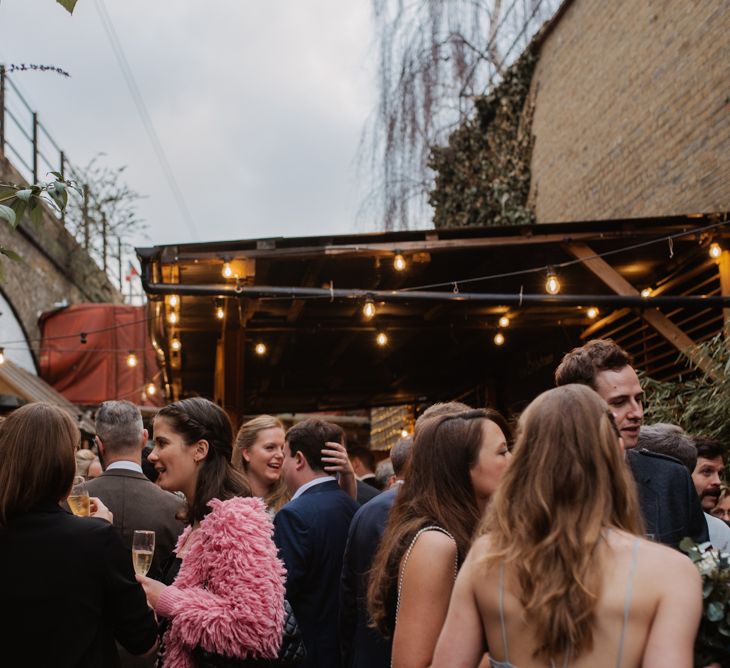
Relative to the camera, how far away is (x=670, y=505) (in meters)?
3.43

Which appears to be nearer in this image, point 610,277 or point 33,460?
point 33,460

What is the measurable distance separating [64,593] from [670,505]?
2155 millimetres

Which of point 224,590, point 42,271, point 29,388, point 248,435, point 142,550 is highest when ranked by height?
point 42,271

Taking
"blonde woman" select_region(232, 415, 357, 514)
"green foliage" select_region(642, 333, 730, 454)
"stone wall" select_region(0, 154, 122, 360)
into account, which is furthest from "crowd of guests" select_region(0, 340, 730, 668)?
"stone wall" select_region(0, 154, 122, 360)

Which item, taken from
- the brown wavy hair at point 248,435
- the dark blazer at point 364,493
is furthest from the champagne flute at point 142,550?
the dark blazer at point 364,493

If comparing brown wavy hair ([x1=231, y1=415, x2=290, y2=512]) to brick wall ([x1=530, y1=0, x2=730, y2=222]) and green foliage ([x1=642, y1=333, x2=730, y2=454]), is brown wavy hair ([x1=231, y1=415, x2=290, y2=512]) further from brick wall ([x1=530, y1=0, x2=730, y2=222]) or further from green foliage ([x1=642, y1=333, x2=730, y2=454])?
brick wall ([x1=530, y1=0, x2=730, y2=222])

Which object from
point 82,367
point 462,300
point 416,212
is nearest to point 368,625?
point 462,300

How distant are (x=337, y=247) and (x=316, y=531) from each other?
5.31 meters

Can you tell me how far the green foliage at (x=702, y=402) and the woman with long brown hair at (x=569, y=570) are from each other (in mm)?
5758

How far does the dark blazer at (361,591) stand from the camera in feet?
11.0

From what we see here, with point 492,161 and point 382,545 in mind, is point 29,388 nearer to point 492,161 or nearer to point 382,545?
point 492,161

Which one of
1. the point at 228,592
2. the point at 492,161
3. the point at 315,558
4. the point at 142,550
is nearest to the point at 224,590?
the point at 228,592

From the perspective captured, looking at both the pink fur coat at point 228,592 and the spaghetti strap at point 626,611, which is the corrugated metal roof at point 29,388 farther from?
the spaghetti strap at point 626,611

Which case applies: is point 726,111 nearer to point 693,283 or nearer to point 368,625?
point 693,283
